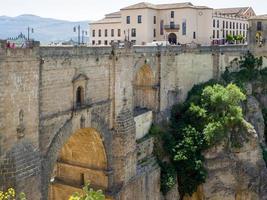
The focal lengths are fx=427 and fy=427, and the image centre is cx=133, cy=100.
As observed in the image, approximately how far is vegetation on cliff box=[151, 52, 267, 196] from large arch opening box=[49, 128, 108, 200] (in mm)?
6456

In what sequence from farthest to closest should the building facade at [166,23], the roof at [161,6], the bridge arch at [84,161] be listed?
the building facade at [166,23], the roof at [161,6], the bridge arch at [84,161]

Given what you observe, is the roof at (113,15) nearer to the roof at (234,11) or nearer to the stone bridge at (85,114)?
the roof at (234,11)

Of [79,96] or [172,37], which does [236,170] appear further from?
[172,37]

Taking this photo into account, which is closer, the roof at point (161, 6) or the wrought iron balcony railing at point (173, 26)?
the roof at point (161, 6)

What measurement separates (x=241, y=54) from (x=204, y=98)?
15416 mm

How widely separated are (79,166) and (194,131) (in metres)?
12.3

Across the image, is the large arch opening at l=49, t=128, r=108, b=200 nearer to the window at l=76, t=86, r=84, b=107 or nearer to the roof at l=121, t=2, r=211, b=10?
the window at l=76, t=86, r=84, b=107

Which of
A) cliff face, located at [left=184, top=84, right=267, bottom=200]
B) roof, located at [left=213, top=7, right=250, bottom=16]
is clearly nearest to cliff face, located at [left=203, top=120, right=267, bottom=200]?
cliff face, located at [left=184, top=84, right=267, bottom=200]

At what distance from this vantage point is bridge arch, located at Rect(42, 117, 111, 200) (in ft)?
93.4

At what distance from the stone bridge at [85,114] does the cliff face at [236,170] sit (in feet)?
18.4

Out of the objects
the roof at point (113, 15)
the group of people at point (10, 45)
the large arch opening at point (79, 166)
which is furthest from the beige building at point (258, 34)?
the group of people at point (10, 45)

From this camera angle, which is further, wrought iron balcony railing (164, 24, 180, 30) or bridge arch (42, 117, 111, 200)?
wrought iron balcony railing (164, 24, 180, 30)

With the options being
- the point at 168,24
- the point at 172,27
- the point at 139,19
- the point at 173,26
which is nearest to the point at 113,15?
the point at 139,19

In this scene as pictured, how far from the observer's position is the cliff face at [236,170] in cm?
3697
